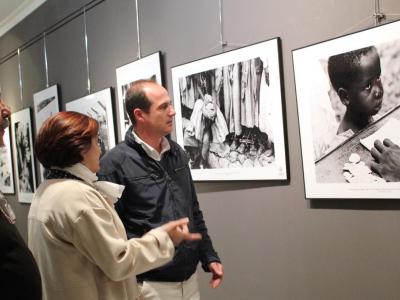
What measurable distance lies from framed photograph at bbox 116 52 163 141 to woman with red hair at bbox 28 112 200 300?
144 centimetres

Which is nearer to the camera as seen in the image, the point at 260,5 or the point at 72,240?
the point at 72,240

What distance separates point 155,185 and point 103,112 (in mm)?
1681

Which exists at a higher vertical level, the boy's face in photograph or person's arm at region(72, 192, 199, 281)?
the boy's face in photograph

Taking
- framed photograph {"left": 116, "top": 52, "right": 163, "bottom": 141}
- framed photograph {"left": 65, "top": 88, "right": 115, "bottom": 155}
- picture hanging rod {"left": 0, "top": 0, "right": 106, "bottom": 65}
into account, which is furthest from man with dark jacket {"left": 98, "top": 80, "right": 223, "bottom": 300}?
picture hanging rod {"left": 0, "top": 0, "right": 106, "bottom": 65}

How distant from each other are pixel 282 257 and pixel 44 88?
3.05m

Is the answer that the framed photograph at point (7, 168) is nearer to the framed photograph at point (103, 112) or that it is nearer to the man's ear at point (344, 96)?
the framed photograph at point (103, 112)

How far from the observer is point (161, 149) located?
1.89 metres

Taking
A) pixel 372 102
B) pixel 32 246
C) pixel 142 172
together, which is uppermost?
pixel 372 102

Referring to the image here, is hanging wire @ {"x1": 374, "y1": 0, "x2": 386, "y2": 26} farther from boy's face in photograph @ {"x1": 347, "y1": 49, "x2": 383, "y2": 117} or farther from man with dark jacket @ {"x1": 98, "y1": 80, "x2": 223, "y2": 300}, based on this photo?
man with dark jacket @ {"x1": 98, "y1": 80, "x2": 223, "y2": 300}

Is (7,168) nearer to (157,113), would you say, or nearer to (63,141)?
(157,113)

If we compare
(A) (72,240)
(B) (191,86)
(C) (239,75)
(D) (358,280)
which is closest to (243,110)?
(C) (239,75)

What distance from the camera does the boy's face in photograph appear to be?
1.72 metres

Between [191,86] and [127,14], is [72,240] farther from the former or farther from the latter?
[127,14]

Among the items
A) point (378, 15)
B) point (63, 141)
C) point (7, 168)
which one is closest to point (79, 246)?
point (63, 141)
